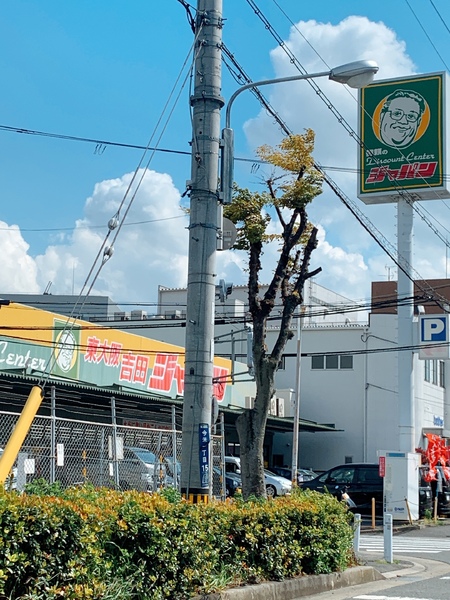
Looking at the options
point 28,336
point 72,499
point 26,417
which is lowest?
point 72,499

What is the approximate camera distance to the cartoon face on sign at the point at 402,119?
34094 millimetres

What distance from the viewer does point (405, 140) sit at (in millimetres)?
34219

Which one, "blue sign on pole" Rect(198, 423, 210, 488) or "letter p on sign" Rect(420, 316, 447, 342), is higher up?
"letter p on sign" Rect(420, 316, 447, 342)

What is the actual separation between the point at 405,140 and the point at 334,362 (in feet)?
52.9

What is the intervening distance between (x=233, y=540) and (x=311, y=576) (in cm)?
168

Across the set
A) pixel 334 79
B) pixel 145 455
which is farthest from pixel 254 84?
pixel 145 455

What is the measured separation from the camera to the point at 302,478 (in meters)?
37.0

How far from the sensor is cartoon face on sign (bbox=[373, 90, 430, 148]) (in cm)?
3409

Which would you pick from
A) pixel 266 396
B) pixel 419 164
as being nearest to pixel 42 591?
pixel 266 396

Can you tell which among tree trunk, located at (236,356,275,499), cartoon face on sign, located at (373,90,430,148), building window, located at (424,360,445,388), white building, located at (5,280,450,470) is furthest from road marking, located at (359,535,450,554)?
building window, located at (424,360,445,388)

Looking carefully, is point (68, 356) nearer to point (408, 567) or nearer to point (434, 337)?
point (434, 337)

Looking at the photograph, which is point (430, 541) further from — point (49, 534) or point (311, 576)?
point (49, 534)

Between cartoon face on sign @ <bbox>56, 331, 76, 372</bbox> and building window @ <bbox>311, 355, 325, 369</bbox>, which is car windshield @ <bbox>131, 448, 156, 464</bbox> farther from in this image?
building window @ <bbox>311, 355, 325, 369</bbox>

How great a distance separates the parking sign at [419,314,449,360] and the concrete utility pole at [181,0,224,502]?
22195 mm
